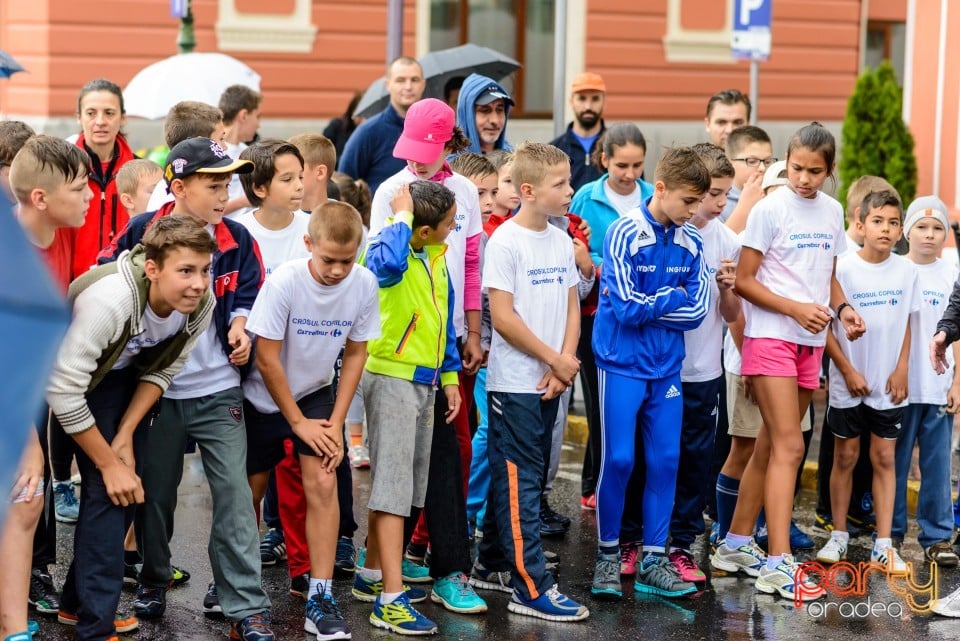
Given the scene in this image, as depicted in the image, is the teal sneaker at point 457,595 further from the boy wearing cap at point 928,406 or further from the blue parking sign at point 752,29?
the blue parking sign at point 752,29

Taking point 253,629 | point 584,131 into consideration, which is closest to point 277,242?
point 253,629

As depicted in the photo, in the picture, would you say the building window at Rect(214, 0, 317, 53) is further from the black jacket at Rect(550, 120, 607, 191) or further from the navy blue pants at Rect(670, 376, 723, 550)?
the navy blue pants at Rect(670, 376, 723, 550)

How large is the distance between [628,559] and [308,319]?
6.67 feet

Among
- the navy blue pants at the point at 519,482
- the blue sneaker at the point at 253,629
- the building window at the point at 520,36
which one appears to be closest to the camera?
the blue sneaker at the point at 253,629

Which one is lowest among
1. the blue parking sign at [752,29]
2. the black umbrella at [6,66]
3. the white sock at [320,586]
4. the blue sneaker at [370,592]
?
the blue sneaker at [370,592]

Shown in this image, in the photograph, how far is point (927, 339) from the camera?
722 cm

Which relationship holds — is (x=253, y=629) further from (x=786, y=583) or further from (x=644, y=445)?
(x=786, y=583)

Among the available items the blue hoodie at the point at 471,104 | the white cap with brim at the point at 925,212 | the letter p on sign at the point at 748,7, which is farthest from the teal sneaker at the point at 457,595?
the letter p on sign at the point at 748,7

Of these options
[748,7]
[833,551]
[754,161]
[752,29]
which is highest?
[748,7]

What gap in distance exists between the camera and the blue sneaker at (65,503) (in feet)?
24.1

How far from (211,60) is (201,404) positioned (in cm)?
765

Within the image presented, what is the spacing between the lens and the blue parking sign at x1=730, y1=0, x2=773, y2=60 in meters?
12.5

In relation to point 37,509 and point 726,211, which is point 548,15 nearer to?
point 726,211

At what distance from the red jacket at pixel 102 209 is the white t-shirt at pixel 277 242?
0.78 m
